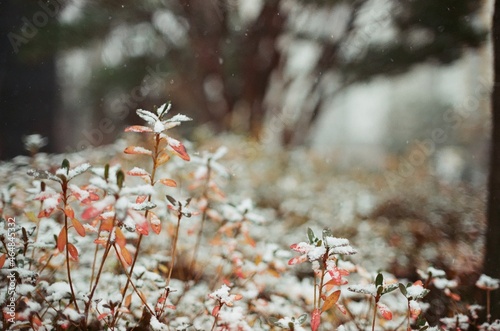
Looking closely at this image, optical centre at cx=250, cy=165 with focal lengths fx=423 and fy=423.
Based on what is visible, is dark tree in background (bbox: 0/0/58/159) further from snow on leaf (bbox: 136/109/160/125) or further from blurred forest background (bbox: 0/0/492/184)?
snow on leaf (bbox: 136/109/160/125)

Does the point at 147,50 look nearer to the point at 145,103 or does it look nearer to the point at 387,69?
the point at 145,103

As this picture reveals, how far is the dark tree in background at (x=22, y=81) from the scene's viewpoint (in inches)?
215

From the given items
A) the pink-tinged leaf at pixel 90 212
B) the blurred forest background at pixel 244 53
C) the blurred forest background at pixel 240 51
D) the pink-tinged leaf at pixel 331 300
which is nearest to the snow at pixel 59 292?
the pink-tinged leaf at pixel 90 212

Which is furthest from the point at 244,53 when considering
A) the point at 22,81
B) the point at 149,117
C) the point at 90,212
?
the point at 90,212

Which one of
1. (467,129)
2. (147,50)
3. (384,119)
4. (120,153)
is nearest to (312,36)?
(147,50)

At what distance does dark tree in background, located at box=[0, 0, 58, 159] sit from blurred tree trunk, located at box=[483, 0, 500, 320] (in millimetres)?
4702

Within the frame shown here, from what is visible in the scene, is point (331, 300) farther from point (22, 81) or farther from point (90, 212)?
point (22, 81)

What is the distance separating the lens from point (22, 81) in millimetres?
9805

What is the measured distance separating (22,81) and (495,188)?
402 inches

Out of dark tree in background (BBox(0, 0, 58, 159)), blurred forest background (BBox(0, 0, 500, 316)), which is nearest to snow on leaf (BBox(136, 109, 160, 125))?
blurred forest background (BBox(0, 0, 500, 316))

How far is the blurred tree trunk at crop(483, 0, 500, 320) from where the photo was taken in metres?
2.24

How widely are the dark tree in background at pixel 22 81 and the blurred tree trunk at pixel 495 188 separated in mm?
4702

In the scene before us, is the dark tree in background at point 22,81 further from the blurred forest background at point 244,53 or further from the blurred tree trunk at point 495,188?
the blurred tree trunk at point 495,188

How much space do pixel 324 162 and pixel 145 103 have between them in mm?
6352
